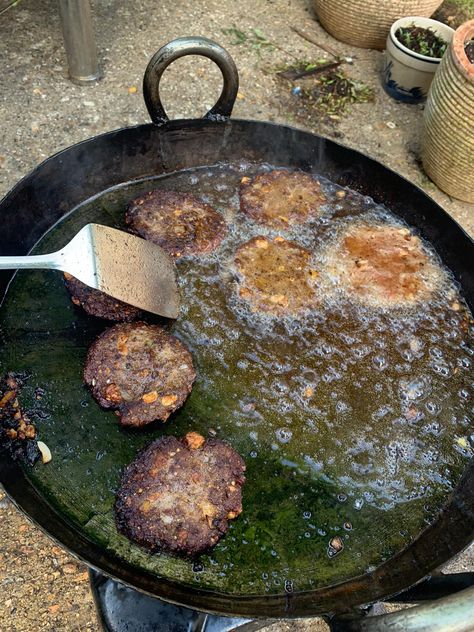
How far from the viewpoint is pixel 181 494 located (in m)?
2.15

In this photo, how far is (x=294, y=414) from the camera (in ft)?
7.94

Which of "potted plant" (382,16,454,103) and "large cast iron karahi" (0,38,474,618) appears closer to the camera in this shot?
"large cast iron karahi" (0,38,474,618)

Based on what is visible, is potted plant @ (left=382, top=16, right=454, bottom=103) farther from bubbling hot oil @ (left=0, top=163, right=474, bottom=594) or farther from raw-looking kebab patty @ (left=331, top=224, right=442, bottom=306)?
bubbling hot oil @ (left=0, top=163, right=474, bottom=594)

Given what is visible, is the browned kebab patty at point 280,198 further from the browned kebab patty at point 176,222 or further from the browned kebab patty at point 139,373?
the browned kebab patty at point 139,373

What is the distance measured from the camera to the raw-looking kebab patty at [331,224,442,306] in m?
2.83

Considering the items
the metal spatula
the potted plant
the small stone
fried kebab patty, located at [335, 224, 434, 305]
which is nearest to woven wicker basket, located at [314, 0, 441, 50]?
the potted plant

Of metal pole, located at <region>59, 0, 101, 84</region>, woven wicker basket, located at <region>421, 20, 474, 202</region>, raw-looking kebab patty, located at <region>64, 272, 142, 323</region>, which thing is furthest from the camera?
metal pole, located at <region>59, 0, 101, 84</region>

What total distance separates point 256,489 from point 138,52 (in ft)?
15.3

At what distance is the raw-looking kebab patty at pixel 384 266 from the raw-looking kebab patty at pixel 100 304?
3.70 ft

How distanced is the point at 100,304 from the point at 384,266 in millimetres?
1513

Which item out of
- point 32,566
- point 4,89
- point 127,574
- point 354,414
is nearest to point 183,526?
point 127,574

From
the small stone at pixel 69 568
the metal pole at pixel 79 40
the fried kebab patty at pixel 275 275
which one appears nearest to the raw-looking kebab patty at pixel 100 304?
the fried kebab patty at pixel 275 275

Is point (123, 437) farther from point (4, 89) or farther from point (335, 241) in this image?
point (4, 89)

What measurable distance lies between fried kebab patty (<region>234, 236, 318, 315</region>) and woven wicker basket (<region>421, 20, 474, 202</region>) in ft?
7.37
